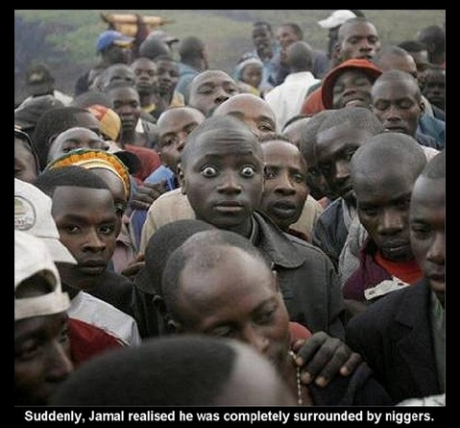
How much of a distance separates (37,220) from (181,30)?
9956 mm

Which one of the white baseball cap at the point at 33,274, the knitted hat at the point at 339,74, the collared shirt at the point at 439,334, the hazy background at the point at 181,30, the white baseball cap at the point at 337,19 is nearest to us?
the white baseball cap at the point at 33,274

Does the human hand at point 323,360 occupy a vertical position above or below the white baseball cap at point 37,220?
below

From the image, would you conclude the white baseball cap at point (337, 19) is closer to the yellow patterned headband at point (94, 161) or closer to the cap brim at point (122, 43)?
the cap brim at point (122, 43)

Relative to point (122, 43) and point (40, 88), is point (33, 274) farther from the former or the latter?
point (122, 43)

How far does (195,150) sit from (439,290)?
1.22 m

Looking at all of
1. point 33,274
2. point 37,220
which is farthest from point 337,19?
point 33,274

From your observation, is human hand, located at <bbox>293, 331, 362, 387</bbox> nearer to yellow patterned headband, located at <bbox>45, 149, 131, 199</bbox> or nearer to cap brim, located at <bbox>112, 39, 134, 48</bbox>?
yellow patterned headband, located at <bbox>45, 149, 131, 199</bbox>

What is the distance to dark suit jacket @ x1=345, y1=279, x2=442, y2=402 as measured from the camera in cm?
261

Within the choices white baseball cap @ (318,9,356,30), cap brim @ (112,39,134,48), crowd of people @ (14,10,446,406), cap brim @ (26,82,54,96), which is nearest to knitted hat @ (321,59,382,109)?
crowd of people @ (14,10,446,406)

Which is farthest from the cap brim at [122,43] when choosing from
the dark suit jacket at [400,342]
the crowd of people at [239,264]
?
the dark suit jacket at [400,342]

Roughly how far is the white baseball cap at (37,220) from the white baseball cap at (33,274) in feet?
1.54

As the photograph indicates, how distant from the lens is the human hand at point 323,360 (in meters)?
2.48

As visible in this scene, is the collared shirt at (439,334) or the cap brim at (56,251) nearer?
the collared shirt at (439,334)
